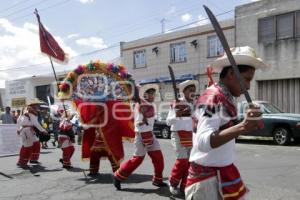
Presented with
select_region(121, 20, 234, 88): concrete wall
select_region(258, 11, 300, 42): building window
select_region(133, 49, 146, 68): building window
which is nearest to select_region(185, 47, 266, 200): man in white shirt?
select_region(258, 11, 300, 42): building window

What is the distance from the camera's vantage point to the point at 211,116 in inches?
120

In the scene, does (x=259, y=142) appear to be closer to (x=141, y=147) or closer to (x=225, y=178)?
(x=141, y=147)

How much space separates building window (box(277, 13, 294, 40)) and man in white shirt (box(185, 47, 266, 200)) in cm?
1860

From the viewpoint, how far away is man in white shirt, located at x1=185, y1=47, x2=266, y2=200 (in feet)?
10.1

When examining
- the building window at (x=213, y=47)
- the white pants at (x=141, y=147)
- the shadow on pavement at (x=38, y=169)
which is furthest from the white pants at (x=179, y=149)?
the building window at (x=213, y=47)

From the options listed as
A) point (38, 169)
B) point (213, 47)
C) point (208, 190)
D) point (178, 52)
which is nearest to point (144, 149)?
point (38, 169)

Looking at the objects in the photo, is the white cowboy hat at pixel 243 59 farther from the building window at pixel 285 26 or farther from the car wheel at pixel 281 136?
the building window at pixel 285 26

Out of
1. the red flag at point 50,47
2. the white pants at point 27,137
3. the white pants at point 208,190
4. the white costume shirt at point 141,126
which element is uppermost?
the red flag at point 50,47

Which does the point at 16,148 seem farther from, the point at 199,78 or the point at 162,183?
the point at 199,78

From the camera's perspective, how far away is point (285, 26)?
69.3 feet

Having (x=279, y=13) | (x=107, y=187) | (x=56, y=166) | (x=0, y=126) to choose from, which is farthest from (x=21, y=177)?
(x=279, y=13)

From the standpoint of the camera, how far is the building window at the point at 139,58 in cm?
3042

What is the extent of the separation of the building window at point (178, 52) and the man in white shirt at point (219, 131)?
23891 mm

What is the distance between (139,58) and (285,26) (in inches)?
476
